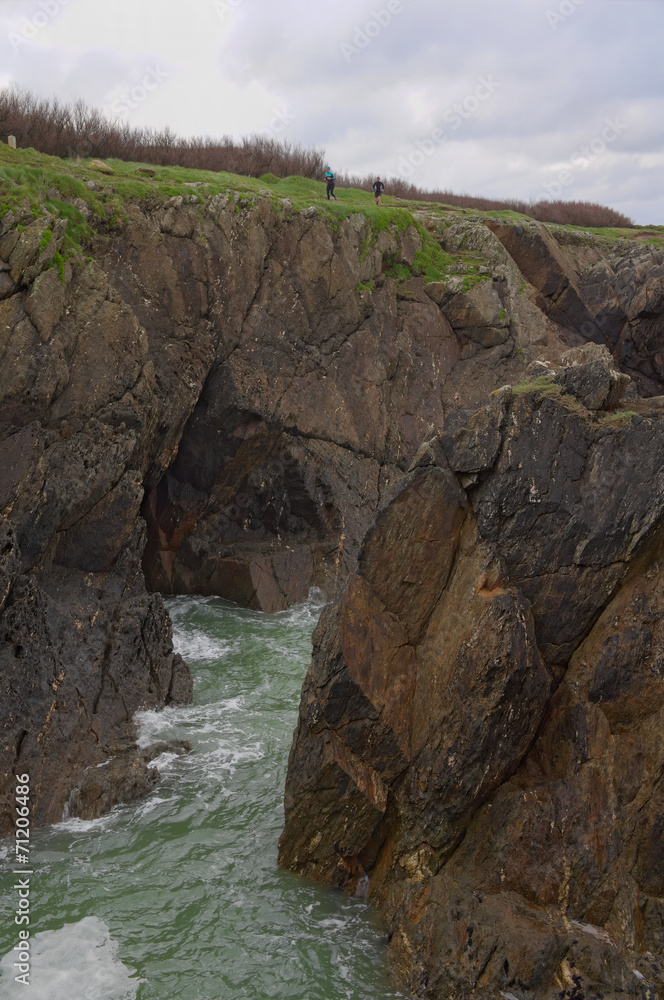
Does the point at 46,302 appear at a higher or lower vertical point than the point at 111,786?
higher

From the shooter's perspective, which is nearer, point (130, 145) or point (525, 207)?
point (130, 145)

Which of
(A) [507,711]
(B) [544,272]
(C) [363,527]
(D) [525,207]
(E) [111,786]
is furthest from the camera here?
(D) [525,207]

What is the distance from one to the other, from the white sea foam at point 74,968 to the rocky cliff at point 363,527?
240 centimetres

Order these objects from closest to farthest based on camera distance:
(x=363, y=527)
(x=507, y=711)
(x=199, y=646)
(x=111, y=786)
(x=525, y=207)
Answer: (x=507, y=711)
(x=111, y=786)
(x=199, y=646)
(x=363, y=527)
(x=525, y=207)

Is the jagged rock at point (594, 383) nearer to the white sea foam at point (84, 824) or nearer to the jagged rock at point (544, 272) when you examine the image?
the white sea foam at point (84, 824)

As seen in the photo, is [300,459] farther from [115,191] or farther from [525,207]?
[525,207]

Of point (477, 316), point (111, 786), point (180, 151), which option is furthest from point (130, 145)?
point (111, 786)

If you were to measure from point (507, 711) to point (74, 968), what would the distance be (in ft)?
17.5

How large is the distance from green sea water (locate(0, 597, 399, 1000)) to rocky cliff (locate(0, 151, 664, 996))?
48 centimetres

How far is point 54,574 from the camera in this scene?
46.5 feet

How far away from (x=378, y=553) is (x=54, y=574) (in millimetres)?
7305

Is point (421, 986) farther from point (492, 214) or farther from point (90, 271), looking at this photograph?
point (492, 214)

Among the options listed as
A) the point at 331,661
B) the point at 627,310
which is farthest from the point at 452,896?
the point at 627,310

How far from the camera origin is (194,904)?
9.13 metres
